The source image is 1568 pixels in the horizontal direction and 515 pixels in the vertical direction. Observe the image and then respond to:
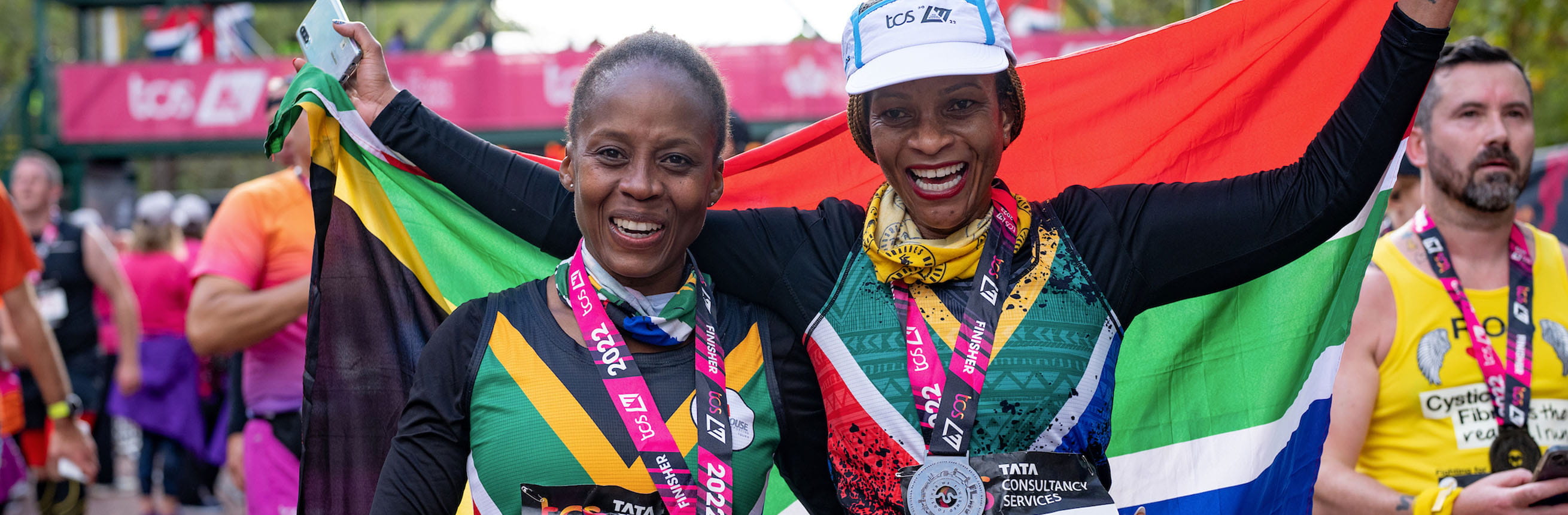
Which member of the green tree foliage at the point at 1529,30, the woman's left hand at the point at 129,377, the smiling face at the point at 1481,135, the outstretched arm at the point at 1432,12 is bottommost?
the woman's left hand at the point at 129,377

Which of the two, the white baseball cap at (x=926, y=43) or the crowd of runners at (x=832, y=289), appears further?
the white baseball cap at (x=926, y=43)

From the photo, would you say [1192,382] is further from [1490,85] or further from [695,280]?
[1490,85]

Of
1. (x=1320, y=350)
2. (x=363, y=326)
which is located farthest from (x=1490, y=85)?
(x=363, y=326)

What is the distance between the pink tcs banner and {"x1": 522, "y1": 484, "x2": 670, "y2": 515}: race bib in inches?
456

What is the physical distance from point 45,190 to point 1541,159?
32.3 ft

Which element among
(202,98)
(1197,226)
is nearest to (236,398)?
(1197,226)

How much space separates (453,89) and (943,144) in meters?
12.7

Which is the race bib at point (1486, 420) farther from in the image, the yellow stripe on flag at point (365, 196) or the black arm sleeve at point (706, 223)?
the yellow stripe on flag at point (365, 196)

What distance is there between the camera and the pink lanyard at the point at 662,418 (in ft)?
7.22

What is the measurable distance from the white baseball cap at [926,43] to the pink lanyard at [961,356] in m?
0.32

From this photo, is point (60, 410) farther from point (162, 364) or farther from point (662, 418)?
point (662, 418)

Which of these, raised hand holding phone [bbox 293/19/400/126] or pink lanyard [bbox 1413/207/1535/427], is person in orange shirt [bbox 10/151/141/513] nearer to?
raised hand holding phone [bbox 293/19/400/126]

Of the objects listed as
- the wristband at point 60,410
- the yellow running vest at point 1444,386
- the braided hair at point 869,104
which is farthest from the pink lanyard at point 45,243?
the yellow running vest at point 1444,386

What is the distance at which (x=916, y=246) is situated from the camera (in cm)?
237
